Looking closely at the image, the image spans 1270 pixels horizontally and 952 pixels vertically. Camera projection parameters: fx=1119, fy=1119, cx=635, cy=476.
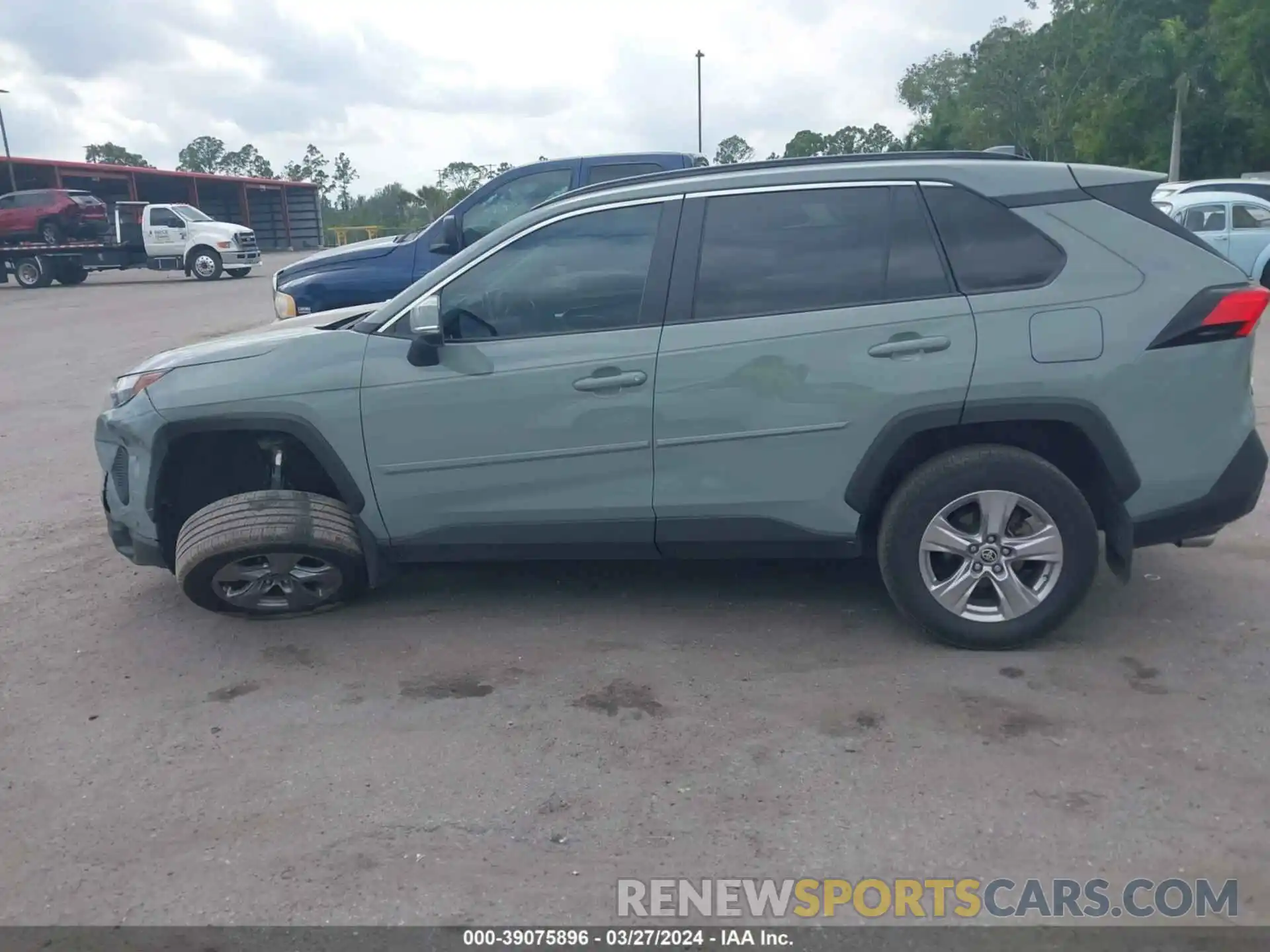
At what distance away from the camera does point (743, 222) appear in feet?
14.4

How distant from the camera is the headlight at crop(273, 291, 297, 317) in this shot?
28.2ft

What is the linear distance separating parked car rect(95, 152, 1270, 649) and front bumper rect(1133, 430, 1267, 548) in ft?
0.04

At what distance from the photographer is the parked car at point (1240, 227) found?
1608 centimetres

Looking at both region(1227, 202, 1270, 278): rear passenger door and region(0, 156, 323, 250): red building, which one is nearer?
region(1227, 202, 1270, 278): rear passenger door

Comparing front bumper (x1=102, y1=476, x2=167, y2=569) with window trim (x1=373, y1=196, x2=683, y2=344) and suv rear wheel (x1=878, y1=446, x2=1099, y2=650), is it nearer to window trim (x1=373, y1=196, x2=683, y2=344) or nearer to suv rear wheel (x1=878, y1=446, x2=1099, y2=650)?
window trim (x1=373, y1=196, x2=683, y2=344)

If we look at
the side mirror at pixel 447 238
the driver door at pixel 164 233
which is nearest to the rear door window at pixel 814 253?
the side mirror at pixel 447 238

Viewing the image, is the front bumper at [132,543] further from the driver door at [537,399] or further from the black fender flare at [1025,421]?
the black fender flare at [1025,421]

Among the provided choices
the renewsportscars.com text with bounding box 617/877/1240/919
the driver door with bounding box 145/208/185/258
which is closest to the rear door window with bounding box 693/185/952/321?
the renewsportscars.com text with bounding box 617/877/1240/919

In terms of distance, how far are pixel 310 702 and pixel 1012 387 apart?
2823 mm

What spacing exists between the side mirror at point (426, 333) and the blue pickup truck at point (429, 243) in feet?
14.2

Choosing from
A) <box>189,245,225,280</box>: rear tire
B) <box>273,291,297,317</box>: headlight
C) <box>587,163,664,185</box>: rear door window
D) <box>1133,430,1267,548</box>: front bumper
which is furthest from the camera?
<box>189,245,225,280</box>: rear tire
